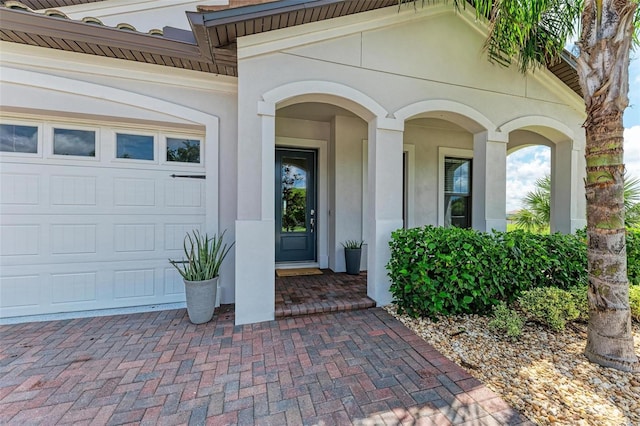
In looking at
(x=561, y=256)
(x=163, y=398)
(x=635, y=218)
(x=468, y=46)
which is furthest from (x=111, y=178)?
(x=635, y=218)

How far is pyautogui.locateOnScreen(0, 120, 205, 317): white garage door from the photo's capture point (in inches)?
138

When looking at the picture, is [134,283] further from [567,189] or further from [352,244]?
[567,189]

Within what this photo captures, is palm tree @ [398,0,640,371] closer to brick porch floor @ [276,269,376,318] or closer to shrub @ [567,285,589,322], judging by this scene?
shrub @ [567,285,589,322]

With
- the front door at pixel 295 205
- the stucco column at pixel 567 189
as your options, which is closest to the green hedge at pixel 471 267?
the stucco column at pixel 567 189

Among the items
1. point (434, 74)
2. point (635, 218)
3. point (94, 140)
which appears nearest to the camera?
point (94, 140)

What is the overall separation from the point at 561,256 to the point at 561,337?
3.86 feet

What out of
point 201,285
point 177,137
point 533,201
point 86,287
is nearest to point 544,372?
point 201,285

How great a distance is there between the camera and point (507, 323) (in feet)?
10.0

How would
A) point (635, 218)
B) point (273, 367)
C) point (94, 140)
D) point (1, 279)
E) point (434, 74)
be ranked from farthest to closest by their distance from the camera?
point (635, 218) < point (434, 74) < point (94, 140) < point (1, 279) < point (273, 367)

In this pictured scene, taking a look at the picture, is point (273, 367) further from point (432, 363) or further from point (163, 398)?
point (432, 363)

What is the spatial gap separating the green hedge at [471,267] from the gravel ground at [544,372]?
0.31 meters

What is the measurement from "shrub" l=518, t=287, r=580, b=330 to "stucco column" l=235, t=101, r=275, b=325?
3.17 metres

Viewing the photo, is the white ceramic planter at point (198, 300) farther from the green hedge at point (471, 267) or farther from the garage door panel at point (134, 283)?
the green hedge at point (471, 267)

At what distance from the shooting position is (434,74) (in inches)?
168
